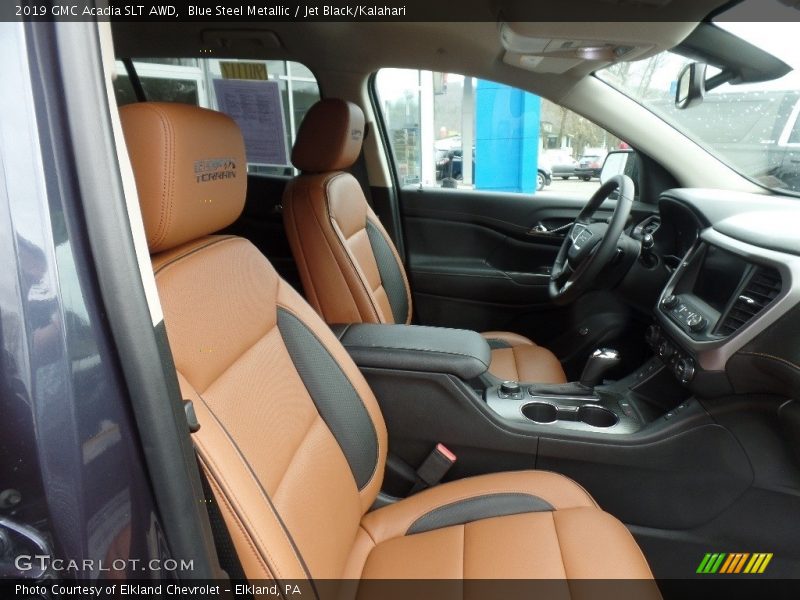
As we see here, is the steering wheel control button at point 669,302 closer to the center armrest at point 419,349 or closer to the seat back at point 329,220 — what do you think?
the center armrest at point 419,349

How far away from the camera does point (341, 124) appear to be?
1.74 meters

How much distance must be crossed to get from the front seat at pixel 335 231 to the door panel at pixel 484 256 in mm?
515

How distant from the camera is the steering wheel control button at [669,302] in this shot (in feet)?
4.81

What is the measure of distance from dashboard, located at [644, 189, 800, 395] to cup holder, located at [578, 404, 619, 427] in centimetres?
20

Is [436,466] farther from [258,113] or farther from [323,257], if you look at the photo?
[258,113]

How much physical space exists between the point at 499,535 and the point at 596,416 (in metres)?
0.56

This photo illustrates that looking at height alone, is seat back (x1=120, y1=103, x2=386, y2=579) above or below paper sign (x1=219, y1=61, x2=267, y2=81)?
below

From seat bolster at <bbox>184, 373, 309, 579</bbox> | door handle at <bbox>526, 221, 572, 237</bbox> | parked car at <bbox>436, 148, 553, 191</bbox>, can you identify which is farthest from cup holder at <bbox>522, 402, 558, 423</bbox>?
parked car at <bbox>436, 148, 553, 191</bbox>

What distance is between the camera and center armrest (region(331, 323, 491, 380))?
4.60 feet

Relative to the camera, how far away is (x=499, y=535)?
1.07m

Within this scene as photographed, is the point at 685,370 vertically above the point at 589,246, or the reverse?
the point at 589,246

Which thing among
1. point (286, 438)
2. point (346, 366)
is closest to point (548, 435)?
point (346, 366)

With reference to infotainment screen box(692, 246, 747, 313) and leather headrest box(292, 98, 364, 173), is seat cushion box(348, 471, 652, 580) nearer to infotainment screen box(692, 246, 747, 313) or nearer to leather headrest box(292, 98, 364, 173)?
infotainment screen box(692, 246, 747, 313)

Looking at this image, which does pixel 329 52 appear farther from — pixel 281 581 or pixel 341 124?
pixel 281 581
